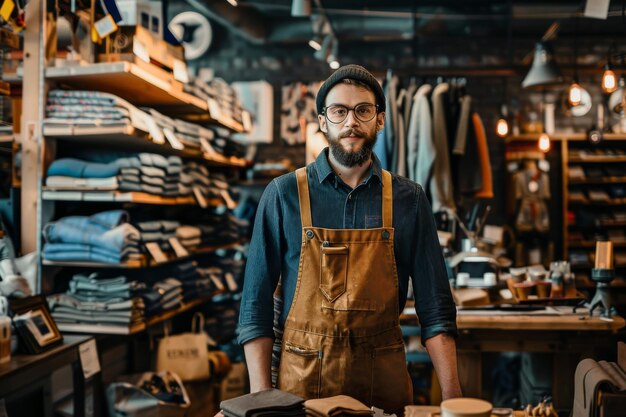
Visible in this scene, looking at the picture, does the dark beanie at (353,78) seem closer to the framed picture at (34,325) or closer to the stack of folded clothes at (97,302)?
the framed picture at (34,325)

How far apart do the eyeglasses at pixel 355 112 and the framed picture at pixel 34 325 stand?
172cm

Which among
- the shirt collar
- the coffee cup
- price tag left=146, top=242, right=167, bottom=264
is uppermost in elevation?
the shirt collar

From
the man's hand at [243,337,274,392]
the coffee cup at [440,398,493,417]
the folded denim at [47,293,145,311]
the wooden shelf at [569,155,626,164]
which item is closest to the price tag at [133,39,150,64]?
the folded denim at [47,293,145,311]

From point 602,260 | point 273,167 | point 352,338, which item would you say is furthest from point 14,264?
point 273,167

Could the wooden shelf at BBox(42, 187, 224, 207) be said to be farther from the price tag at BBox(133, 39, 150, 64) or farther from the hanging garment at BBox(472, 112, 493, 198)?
the hanging garment at BBox(472, 112, 493, 198)

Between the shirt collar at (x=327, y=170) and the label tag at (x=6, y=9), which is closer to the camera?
the shirt collar at (x=327, y=170)

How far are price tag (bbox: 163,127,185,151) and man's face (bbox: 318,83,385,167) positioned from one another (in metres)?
2.05

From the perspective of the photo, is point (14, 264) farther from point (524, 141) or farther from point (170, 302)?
point (524, 141)

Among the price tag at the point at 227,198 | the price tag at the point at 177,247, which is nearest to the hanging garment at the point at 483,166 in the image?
the price tag at the point at 227,198

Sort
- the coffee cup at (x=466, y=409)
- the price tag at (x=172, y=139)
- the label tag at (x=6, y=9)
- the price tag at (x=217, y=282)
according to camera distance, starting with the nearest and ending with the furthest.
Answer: the coffee cup at (x=466, y=409) < the label tag at (x=6, y=9) < the price tag at (x=172, y=139) < the price tag at (x=217, y=282)

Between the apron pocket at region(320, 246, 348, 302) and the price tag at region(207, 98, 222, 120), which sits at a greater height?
the price tag at region(207, 98, 222, 120)

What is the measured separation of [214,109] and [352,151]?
296 centimetres

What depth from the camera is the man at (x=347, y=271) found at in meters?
1.92

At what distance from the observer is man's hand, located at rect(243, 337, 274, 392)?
198 cm
